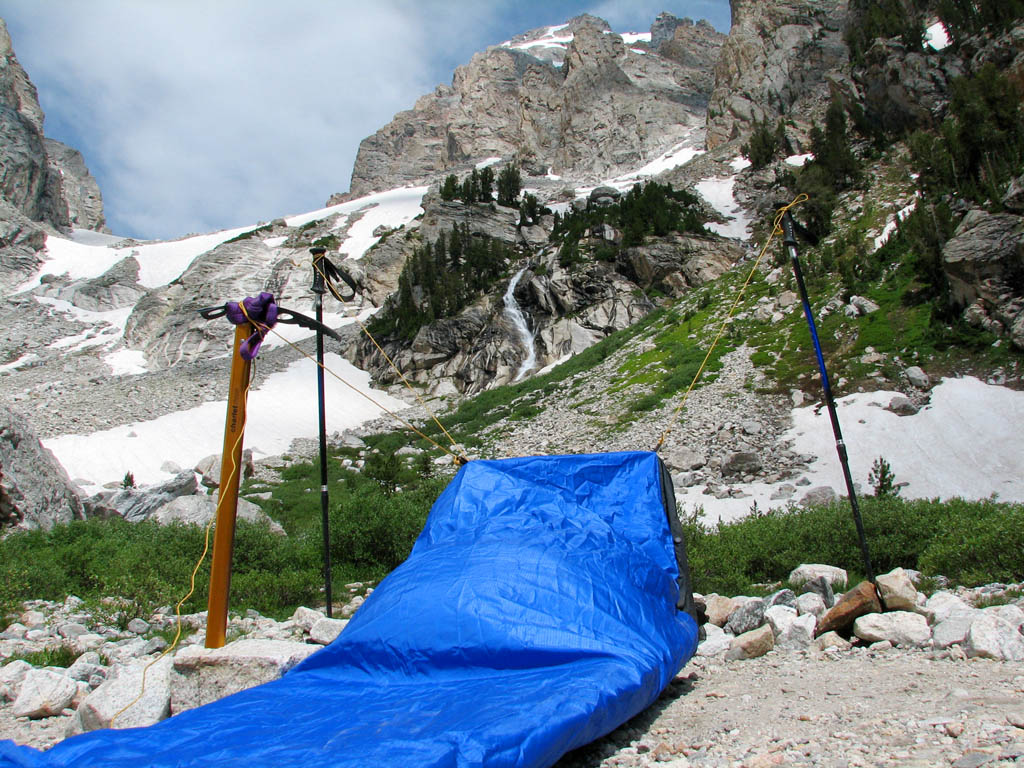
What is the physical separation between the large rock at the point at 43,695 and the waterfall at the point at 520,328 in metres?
25.8

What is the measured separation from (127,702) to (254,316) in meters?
2.56

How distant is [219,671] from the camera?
364cm

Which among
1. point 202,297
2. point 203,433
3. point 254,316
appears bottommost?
point 254,316

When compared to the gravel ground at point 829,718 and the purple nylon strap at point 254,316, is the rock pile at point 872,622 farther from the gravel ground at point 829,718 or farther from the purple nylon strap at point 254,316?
the purple nylon strap at point 254,316

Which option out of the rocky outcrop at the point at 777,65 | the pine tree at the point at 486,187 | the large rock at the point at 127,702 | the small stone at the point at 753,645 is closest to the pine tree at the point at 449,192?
the pine tree at the point at 486,187

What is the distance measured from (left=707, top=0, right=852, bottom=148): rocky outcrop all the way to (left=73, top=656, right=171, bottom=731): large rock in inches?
1845

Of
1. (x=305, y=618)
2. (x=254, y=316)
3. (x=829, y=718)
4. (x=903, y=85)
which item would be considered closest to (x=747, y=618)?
(x=829, y=718)

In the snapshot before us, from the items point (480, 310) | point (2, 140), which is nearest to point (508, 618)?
point (480, 310)

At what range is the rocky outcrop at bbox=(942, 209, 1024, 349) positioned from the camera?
12172 mm

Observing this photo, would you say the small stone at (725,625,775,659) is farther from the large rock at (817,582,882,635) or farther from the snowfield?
the snowfield

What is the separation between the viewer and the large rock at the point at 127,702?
10.8 ft

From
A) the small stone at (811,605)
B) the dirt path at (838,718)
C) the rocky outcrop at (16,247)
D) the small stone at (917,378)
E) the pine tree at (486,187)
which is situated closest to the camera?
the dirt path at (838,718)

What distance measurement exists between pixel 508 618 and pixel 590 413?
15024mm

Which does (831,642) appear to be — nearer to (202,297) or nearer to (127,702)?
(127,702)
